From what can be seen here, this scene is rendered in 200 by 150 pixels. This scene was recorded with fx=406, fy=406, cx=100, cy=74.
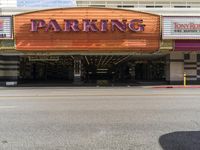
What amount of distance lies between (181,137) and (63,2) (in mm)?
47911

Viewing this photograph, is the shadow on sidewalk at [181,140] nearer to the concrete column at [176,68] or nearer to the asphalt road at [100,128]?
the asphalt road at [100,128]

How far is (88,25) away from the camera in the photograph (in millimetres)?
35844

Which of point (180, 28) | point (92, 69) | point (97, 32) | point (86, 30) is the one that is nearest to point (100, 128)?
point (86, 30)

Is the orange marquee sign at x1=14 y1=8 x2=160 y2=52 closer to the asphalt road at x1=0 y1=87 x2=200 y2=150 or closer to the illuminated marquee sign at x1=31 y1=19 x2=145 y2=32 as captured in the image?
the illuminated marquee sign at x1=31 y1=19 x2=145 y2=32

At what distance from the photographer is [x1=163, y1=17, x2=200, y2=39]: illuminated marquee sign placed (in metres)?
35.8

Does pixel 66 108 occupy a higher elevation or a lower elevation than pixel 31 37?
lower

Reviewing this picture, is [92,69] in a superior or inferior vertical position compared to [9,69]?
inferior

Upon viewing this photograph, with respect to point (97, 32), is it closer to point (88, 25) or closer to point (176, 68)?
point (88, 25)

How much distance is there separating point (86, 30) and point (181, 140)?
91.1 feet

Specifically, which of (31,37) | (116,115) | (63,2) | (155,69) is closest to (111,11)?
(31,37)

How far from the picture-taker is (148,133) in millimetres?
9609

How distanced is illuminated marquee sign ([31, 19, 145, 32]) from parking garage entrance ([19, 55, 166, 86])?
4.83 metres

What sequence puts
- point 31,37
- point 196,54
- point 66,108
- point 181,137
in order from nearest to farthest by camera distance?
point 181,137 < point 66,108 < point 31,37 < point 196,54

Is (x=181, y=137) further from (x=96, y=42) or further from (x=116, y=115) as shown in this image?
(x=96, y=42)
